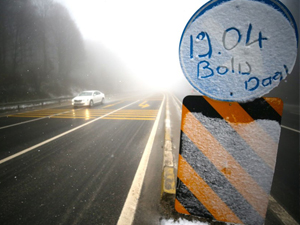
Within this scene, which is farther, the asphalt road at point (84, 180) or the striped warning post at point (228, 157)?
the asphalt road at point (84, 180)

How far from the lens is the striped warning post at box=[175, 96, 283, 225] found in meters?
0.92

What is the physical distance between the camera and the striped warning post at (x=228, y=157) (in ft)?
3.01

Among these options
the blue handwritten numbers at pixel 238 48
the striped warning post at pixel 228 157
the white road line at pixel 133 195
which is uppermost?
the blue handwritten numbers at pixel 238 48

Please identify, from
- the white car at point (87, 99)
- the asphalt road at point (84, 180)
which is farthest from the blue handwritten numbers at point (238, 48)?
the white car at point (87, 99)

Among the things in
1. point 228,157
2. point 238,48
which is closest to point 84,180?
A: point 228,157

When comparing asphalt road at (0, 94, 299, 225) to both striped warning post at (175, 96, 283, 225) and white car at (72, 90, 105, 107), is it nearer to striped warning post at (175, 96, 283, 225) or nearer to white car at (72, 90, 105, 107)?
striped warning post at (175, 96, 283, 225)

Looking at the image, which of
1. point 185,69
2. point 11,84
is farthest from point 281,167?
point 11,84

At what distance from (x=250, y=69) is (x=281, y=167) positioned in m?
3.65

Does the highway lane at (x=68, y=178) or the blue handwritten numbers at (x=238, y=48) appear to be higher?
the blue handwritten numbers at (x=238, y=48)

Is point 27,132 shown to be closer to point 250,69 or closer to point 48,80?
point 250,69

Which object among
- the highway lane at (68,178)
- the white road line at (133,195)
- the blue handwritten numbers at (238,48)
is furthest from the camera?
the highway lane at (68,178)

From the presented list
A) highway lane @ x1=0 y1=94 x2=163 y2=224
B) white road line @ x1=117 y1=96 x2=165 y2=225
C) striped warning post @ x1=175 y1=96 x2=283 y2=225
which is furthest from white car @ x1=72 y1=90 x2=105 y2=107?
striped warning post @ x1=175 y1=96 x2=283 y2=225

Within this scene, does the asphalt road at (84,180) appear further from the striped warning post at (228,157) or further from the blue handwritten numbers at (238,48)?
the blue handwritten numbers at (238,48)

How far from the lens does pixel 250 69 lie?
2.91ft
